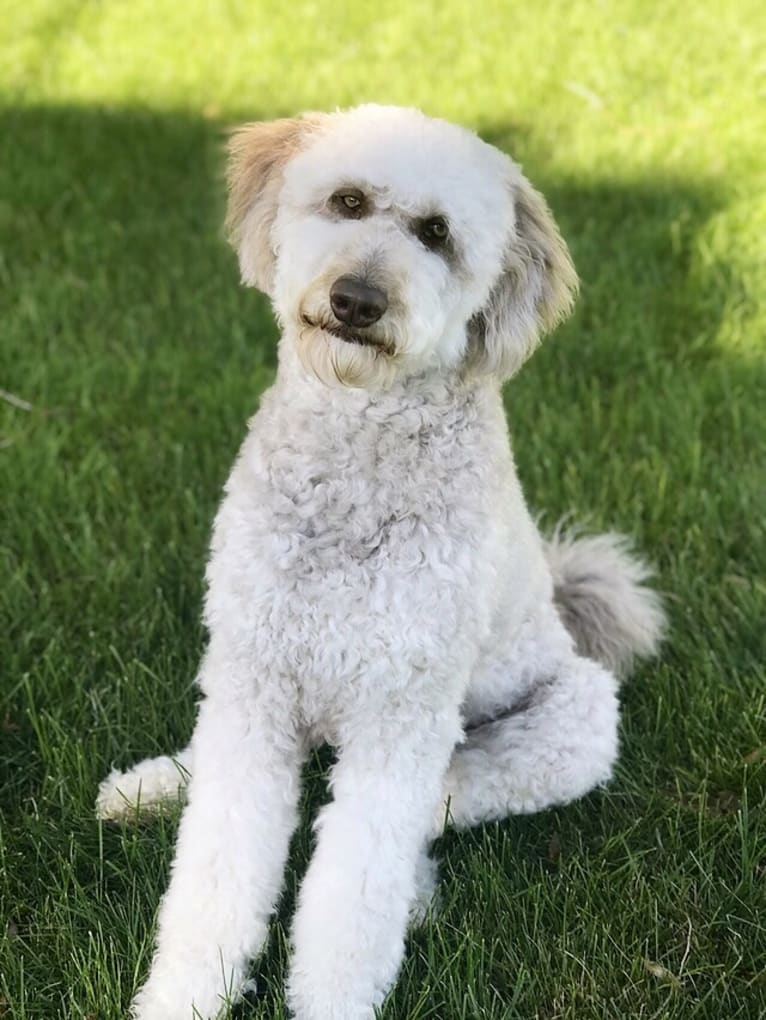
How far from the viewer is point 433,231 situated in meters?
2.21

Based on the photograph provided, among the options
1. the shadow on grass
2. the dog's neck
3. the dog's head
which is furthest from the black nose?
the shadow on grass

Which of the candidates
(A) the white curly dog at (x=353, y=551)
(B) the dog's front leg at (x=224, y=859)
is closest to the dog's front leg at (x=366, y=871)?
(A) the white curly dog at (x=353, y=551)

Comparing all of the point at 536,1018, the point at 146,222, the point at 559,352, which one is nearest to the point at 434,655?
the point at 536,1018

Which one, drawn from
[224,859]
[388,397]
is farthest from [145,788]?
[388,397]

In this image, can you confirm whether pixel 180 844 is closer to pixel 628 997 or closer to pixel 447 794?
pixel 447 794

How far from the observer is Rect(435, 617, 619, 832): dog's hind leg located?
2641 mm

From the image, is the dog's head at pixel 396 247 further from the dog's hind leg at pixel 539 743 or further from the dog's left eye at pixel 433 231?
the dog's hind leg at pixel 539 743

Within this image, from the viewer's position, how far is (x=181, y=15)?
792 centimetres

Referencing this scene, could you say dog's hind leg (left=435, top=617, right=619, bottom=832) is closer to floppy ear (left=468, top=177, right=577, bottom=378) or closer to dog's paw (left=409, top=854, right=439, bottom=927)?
dog's paw (left=409, top=854, right=439, bottom=927)

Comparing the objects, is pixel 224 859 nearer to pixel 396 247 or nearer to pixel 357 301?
pixel 357 301

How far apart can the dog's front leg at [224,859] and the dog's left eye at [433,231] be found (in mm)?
968

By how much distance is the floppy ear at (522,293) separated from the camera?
2.29 m

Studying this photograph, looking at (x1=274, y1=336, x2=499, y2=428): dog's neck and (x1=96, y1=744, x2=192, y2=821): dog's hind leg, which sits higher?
(x1=274, y1=336, x2=499, y2=428): dog's neck

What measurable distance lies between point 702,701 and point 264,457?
139cm
